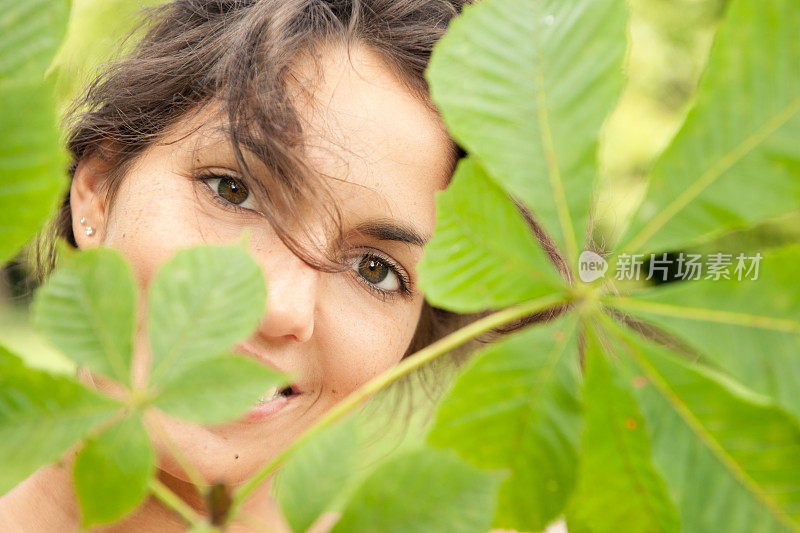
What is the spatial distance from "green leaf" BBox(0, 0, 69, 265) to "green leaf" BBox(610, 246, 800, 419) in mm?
241

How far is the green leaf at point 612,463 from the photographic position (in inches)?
11.2

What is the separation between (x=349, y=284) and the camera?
0.86 metres

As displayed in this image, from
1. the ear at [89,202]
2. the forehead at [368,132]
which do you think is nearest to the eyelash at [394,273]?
the forehead at [368,132]

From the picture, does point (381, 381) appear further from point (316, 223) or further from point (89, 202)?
point (89, 202)

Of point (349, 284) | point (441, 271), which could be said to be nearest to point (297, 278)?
point (349, 284)

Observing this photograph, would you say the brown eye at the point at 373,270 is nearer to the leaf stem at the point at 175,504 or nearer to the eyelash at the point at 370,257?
the eyelash at the point at 370,257

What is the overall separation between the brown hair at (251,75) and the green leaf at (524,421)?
41 cm

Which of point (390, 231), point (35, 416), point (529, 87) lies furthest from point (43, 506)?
point (529, 87)

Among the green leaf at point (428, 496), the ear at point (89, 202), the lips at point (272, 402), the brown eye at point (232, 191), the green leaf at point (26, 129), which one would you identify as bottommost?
the lips at point (272, 402)

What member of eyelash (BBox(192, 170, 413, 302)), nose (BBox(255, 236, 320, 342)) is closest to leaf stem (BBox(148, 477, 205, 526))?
nose (BBox(255, 236, 320, 342))

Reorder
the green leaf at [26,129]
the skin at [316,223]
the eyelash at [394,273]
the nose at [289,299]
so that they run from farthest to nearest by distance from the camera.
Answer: the eyelash at [394,273] → the skin at [316,223] → the nose at [289,299] → the green leaf at [26,129]

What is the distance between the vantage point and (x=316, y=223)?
29.5 inches

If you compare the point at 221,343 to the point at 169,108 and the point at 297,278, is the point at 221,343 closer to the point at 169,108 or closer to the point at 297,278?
the point at 297,278

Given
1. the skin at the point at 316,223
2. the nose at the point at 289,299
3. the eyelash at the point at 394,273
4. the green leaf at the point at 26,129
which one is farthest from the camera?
the eyelash at the point at 394,273
